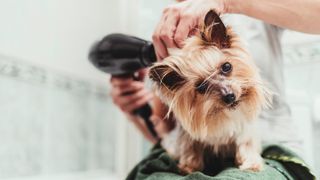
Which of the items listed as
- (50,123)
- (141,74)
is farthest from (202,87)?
(50,123)

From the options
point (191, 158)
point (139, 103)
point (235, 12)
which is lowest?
point (191, 158)

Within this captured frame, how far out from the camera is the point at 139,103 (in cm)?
137

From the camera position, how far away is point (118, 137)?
192cm

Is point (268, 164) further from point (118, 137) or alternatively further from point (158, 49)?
point (118, 137)

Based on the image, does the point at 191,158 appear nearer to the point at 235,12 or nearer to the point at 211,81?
the point at 211,81

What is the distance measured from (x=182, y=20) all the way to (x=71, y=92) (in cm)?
93

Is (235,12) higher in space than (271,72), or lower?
higher

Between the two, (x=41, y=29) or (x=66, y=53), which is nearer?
(x=41, y=29)

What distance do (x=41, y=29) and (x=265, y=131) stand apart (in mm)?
901

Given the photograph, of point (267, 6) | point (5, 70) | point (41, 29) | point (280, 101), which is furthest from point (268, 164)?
point (41, 29)

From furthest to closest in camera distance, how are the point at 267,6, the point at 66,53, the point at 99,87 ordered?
the point at 99,87 < the point at 66,53 < the point at 267,6

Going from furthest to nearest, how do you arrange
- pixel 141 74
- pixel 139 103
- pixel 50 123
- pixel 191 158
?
pixel 50 123
pixel 139 103
pixel 141 74
pixel 191 158

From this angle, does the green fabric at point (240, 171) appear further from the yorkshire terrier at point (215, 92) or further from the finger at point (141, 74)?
the finger at point (141, 74)

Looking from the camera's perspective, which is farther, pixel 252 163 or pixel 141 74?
pixel 141 74
